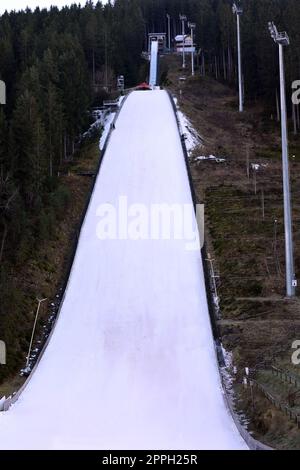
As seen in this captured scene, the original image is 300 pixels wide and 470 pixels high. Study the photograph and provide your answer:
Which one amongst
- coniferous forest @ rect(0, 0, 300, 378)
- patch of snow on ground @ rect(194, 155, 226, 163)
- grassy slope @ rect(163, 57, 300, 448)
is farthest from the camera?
patch of snow on ground @ rect(194, 155, 226, 163)

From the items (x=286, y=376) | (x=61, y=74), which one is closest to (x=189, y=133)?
(x=61, y=74)

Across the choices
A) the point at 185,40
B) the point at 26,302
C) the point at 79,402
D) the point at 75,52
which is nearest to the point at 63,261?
the point at 26,302

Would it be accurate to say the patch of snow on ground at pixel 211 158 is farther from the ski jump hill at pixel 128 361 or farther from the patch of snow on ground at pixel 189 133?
the ski jump hill at pixel 128 361

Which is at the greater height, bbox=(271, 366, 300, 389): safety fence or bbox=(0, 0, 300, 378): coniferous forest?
bbox=(0, 0, 300, 378): coniferous forest

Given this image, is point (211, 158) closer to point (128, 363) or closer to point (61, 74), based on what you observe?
point (61, 74)

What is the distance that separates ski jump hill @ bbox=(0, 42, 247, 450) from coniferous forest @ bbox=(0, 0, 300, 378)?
2.09 m

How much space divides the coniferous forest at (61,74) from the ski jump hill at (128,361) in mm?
2093

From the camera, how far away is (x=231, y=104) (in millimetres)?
56000

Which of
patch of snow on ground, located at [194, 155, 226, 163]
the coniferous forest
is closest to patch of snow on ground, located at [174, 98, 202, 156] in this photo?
patch of snow on ground, located at [194, 155, 226, 163]

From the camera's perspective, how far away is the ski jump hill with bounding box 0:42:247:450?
1482 cm

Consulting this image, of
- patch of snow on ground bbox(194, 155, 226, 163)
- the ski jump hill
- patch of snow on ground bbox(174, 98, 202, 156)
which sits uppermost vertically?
patch of snow on ground bbox(174, 98, 202, 156)

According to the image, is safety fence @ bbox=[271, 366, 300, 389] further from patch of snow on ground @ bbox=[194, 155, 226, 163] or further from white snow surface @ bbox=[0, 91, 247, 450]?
patch of snow on ground @ bbox=[194, 155, 226, 163]

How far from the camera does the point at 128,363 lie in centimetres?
1917
